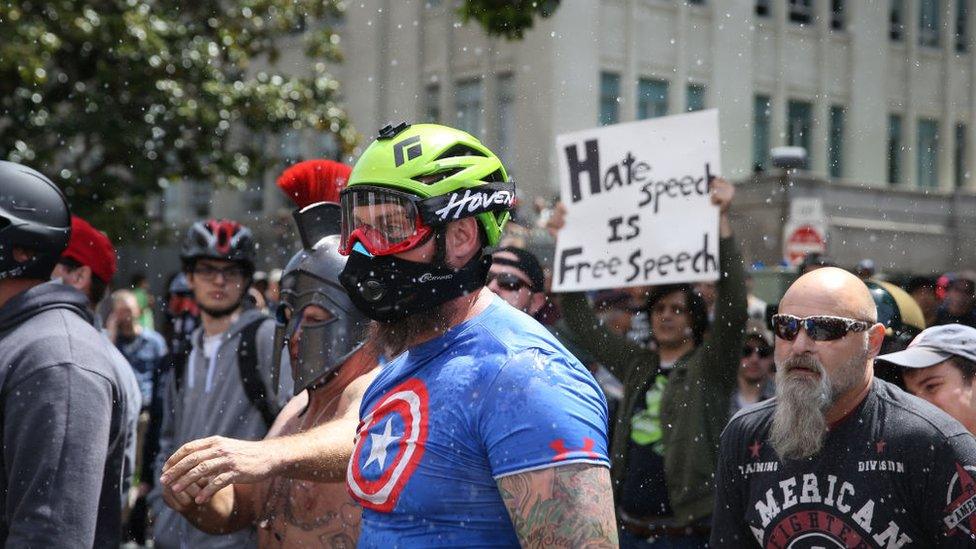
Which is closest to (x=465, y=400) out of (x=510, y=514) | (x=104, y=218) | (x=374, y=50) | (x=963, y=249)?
(x=510, y=514)

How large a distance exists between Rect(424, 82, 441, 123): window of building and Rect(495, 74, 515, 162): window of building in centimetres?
135

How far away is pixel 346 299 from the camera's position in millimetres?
3885

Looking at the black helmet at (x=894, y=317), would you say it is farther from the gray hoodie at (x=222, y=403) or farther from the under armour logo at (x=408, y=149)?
the under armour logo at (x=408, y=149)

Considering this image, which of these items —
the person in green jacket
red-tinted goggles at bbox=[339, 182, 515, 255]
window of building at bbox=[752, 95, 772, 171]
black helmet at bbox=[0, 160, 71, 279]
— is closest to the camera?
red-tinted goggles at bbox=[339, 182, 515, 255]

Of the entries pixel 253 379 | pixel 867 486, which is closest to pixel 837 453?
pixel 867 486

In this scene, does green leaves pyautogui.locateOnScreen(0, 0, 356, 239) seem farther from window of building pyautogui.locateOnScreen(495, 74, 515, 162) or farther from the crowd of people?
the crowd of people

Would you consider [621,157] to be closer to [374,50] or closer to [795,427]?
[795,427]

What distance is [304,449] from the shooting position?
9.91ft

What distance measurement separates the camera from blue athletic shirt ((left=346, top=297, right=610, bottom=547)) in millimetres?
2385

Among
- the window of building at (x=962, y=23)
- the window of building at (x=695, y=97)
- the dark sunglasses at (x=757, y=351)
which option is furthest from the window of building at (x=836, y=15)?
the dark sunglasses at (x=757, y=351)

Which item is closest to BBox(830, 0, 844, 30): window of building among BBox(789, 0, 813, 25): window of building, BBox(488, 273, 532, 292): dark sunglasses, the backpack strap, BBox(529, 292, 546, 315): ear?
BBox(789, 0, 813, 25): window of building

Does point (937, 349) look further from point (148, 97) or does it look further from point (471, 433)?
point (148, 97)

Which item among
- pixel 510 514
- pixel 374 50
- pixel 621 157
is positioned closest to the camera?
pixel 510 514

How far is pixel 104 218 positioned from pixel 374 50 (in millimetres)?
10911
